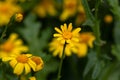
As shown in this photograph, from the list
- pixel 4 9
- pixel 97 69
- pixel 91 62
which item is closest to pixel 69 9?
pixel 4 9

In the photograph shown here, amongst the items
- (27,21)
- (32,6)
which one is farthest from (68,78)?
(32,6)

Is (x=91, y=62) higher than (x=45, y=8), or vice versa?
(x=45, y=8)

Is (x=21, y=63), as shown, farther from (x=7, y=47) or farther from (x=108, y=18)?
(x=108, y=18)

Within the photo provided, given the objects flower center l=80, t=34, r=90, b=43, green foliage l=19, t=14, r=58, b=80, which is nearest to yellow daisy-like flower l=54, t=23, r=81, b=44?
green foliage l=19, t=14, r=58, b=80

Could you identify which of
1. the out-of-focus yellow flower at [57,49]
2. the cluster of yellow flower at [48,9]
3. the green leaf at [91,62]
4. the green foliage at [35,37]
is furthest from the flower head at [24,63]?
the cluster of yellow flower at [48,9]

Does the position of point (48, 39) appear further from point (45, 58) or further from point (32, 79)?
point (32, 79)
